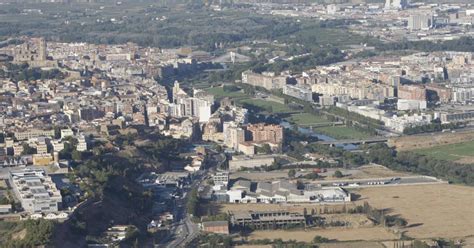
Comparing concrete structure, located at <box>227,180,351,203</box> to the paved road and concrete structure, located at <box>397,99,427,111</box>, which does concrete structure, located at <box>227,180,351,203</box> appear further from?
concrete structure, located at <box>397,99,427,111</box>

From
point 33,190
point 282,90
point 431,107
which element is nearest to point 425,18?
point 282,90

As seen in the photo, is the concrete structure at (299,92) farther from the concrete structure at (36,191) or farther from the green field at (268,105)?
the concrete structure at (36,191)

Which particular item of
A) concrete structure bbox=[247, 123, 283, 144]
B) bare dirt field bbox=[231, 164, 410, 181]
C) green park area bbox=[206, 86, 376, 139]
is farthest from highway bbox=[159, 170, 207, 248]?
green park area bbox=[206, 86, 376, 139]

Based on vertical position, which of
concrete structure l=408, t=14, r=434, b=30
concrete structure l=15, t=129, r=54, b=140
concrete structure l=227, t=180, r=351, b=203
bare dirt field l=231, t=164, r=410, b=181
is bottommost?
concrete structure l=408, t=14, r=434, b=30

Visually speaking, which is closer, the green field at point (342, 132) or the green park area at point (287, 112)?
the green field at point (342, 132)

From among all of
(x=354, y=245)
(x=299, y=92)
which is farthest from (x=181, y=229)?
(x=299, y=92)

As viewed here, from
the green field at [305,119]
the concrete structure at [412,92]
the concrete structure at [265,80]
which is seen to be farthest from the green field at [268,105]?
the concrete structure at [412,92]
